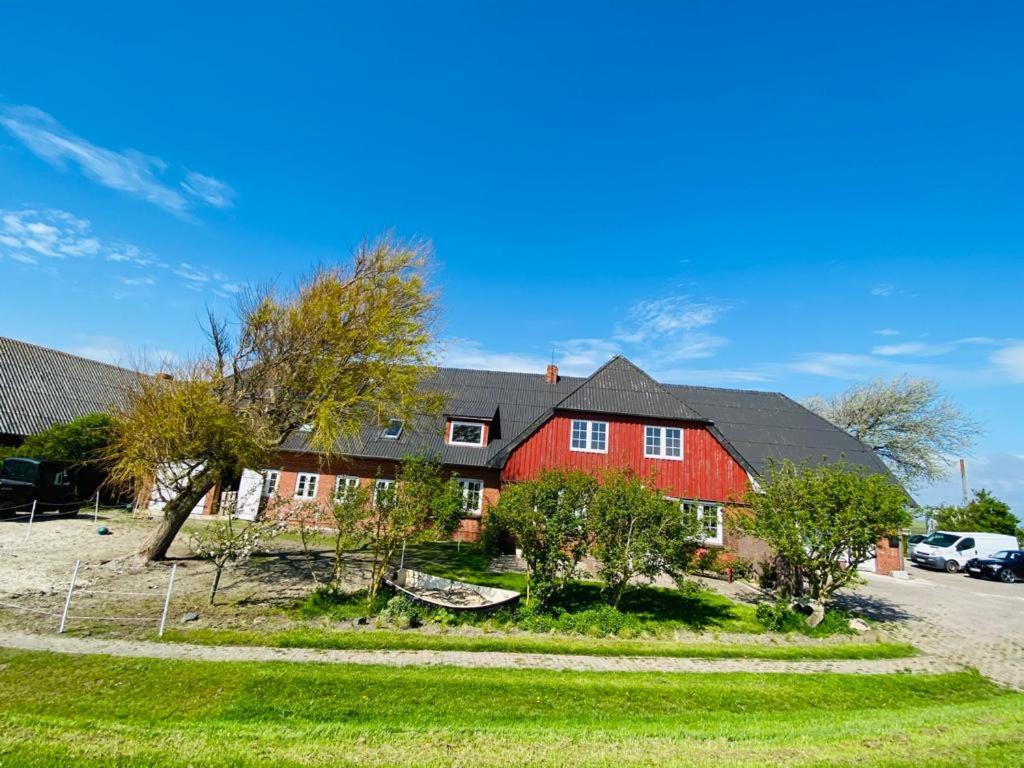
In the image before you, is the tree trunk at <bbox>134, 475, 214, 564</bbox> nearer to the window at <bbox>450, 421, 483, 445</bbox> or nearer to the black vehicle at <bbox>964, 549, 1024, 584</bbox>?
the window at <bbox>450, 421, 483, 445</bbox>

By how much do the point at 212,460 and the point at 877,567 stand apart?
2837 cm

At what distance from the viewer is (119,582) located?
1311cm

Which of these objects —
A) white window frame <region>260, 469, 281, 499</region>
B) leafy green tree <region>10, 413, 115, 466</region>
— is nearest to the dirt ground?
leafy green tree <region>10, 413, 115, 466</region>

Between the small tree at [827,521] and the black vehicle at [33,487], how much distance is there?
27.1m

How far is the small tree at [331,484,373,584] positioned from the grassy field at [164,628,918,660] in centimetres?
217

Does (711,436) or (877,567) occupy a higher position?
(711,436)

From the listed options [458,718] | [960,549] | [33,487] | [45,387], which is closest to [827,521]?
[458,718]

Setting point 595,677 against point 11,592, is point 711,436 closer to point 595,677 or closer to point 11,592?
point 595,677

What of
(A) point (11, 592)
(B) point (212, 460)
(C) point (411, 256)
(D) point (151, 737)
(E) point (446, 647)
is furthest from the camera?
(C) point (411, 256)

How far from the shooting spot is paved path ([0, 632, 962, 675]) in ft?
28.9

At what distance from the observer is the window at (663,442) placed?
2300 cm

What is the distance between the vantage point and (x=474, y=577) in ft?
52.2

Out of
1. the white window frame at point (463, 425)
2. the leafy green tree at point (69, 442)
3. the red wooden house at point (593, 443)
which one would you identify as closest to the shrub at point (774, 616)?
the red wooden house at point (593, 443)

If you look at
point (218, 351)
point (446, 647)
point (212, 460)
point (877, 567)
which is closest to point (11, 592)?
point (212, 460)
